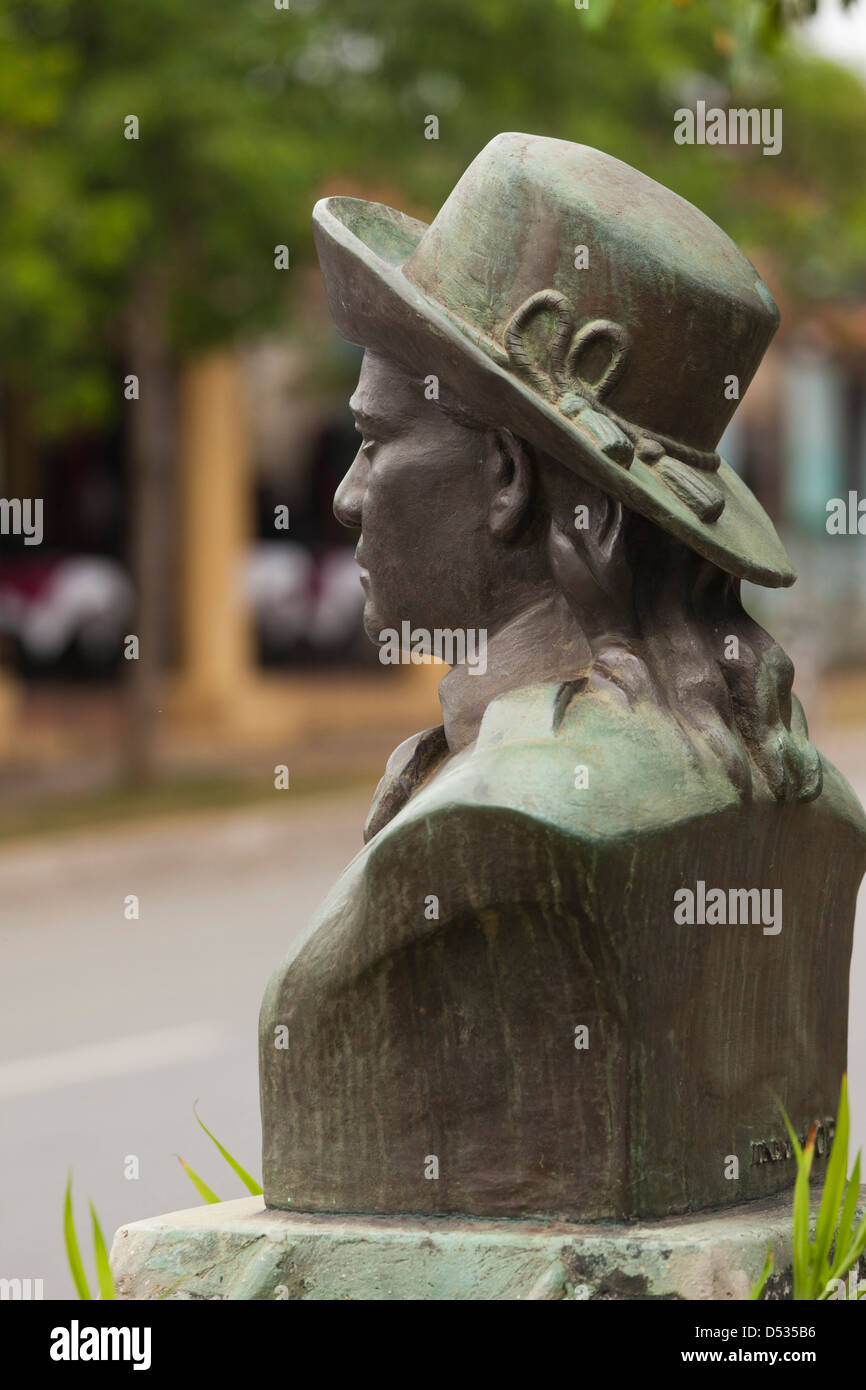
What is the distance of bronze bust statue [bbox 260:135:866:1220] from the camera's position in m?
2.74

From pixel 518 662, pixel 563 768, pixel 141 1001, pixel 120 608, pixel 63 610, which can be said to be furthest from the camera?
pixel 120 608

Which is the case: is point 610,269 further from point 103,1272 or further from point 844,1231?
point 103,1272

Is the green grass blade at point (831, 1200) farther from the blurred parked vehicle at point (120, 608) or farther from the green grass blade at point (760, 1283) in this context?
the blurred parked vehicle at point (120, 608)

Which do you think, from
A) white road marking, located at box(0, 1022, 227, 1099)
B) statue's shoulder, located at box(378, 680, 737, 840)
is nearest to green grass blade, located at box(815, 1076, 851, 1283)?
statue's shoulder, located at box(378, 680, 737, 840)

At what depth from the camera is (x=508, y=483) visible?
9.61 feet

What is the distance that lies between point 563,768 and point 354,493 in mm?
573

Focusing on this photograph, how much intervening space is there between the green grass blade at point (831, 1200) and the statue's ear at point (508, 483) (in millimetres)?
929

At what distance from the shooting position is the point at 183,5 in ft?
36.1

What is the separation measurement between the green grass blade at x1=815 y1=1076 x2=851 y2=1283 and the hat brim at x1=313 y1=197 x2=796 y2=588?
0.76 m

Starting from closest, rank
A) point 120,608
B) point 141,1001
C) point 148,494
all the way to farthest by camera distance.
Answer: point 141,1001
point 148,494
point 120,608

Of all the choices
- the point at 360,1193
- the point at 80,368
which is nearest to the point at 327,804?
the point at 80,368

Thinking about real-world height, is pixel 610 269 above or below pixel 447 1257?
above

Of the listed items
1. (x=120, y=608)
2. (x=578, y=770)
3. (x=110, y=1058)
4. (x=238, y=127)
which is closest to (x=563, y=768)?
(x=578, y=770)

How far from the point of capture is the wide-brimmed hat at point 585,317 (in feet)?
9.17
